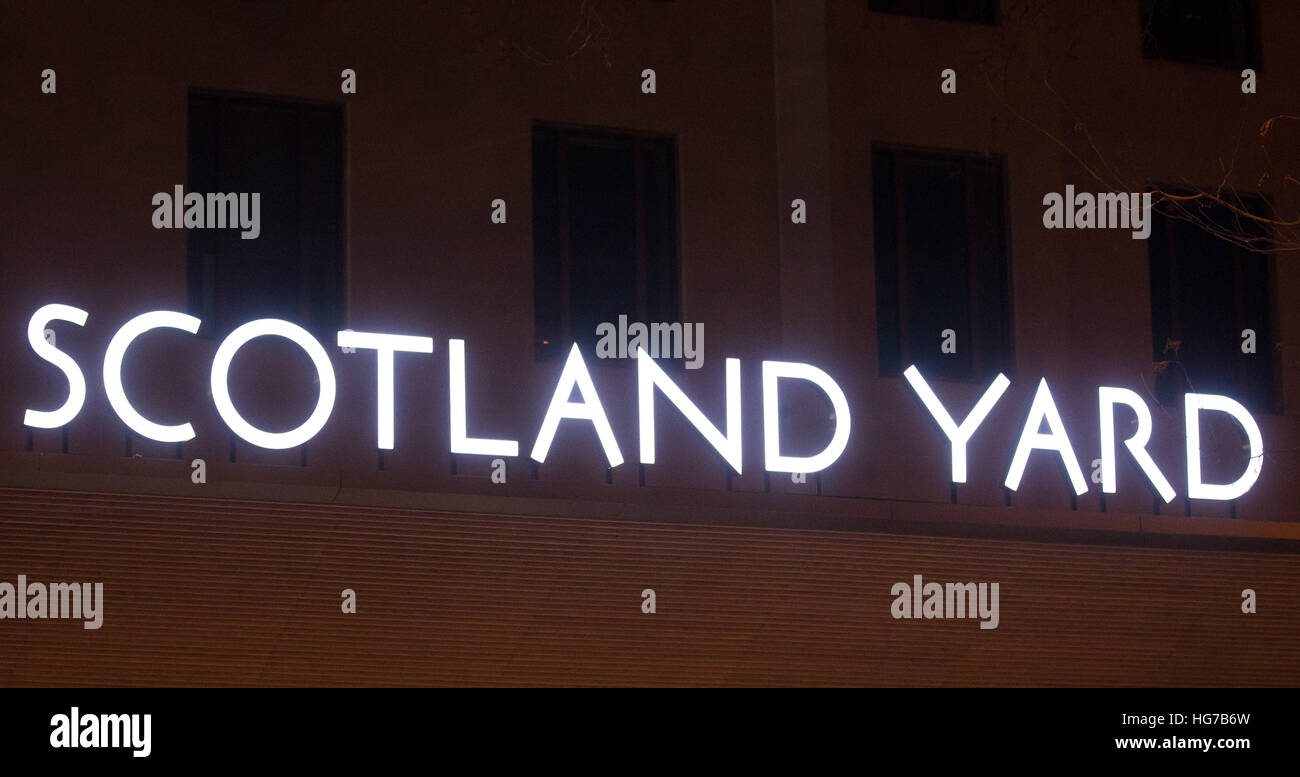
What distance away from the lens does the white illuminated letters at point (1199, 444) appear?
16.5 meters

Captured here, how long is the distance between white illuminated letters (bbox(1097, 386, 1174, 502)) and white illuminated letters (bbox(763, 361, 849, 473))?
2239mm

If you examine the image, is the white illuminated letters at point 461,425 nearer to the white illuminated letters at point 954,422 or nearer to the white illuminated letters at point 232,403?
the white illuminated letters at point 232,403

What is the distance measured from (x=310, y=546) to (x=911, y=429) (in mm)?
5647

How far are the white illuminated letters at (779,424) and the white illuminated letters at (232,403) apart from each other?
10.9 ft

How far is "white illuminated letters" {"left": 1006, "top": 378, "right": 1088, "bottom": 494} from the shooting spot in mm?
15742

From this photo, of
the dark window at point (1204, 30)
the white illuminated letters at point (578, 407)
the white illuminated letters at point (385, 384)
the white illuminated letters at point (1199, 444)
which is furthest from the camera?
the dark window at point (1204, 30)

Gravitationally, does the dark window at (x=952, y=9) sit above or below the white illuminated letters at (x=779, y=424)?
above

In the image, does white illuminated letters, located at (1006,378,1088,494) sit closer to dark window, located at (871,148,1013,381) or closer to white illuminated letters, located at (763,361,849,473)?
white illuminated letters, located at (763,361,849,473)

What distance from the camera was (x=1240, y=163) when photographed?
750 inches

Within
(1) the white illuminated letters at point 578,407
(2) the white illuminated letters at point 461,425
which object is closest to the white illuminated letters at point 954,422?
(1) the white illuminated letters at point 578,407

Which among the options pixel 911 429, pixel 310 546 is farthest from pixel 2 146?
pixel 911 429

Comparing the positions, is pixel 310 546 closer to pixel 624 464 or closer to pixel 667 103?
pixel 624 464

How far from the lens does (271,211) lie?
15977mm

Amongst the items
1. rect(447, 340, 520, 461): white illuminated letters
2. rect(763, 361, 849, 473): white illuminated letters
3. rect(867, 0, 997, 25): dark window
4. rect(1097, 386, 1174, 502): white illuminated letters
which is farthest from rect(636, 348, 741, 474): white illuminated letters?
rect(867, 0, 997, 25): dark window
